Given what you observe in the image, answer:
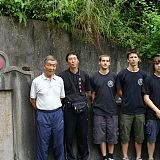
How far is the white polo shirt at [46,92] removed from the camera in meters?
6.00

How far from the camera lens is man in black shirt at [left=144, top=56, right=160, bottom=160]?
6297mm

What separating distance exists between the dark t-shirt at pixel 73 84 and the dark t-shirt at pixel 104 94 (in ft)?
0.76

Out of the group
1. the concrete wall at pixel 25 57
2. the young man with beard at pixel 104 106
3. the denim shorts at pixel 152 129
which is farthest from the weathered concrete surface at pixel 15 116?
the denim shorts at pixel 152 129

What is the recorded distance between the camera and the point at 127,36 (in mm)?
7215

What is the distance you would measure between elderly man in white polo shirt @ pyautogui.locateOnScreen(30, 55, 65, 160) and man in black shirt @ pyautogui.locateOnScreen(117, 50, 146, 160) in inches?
39.9

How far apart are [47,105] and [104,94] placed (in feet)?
3.13

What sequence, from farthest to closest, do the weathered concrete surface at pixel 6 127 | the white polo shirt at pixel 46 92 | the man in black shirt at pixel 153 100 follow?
1. the man in black shirt at pixel 153 100
2. the weathered concrete surface at pixel 6 127
3. the white polo shirt at pixel 46 92

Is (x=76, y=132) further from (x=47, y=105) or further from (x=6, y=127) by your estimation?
(x=6, y=127)

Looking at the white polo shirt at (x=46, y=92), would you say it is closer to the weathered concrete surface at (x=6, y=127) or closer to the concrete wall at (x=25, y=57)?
the concrete wall at (x=25, y=57)

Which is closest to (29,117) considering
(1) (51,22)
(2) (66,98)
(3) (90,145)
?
(2) (66,98)

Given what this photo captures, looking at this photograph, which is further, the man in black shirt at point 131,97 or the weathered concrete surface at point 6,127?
the man in black shirt at point 131,97

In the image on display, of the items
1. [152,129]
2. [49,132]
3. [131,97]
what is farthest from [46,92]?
[152,129]

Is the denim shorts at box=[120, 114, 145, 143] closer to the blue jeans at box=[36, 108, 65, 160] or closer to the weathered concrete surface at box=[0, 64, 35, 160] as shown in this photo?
the blue jeans at box=[36, 108, 65, 160]

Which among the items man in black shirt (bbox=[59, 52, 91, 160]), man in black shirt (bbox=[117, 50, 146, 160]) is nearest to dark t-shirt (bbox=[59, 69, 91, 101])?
man in black shirt (bbox=[59, 52, 91, 160])
